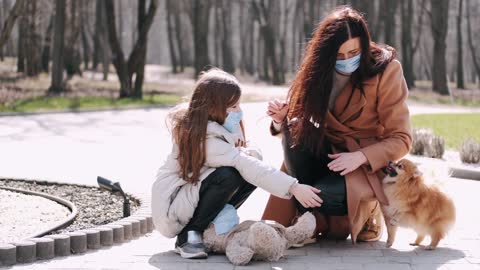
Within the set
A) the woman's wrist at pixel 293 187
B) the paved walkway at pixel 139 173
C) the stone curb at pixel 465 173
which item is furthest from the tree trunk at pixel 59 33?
the woman's wrist at pixel 293 187

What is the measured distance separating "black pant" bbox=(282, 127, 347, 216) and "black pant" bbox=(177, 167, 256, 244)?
1.77 feet

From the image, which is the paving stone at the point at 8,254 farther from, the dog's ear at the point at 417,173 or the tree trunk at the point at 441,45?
the tree trunk at the point at 441,45

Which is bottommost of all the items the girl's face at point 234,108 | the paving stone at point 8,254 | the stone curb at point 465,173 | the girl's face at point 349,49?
the stone curb at point 465,173

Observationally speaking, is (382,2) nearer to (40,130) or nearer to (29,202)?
(40,130)

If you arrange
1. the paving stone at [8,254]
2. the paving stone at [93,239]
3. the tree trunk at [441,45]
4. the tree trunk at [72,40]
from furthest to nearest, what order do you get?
the tree trunk at [441,45] < the tree trunk at [72,40] < the paving stone at [93,239] < the paving stone at [8,254]

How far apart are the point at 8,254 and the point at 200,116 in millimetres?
1571

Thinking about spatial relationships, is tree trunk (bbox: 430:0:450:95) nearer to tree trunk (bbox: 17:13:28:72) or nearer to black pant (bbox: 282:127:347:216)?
tree trunk (bbox: 17:13:28:72)

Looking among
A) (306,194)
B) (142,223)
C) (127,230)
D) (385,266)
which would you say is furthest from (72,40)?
(385,266)

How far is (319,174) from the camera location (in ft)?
21.1

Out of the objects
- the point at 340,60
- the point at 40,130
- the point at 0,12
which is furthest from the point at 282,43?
the point at 340,60

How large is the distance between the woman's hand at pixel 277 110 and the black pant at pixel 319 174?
107 mm

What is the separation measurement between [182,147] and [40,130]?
11.6 meters

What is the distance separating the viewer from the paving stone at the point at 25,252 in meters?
5.84

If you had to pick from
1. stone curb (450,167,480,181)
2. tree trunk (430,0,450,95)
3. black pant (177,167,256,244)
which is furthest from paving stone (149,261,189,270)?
A: tree trunk (430,0,450,95)
